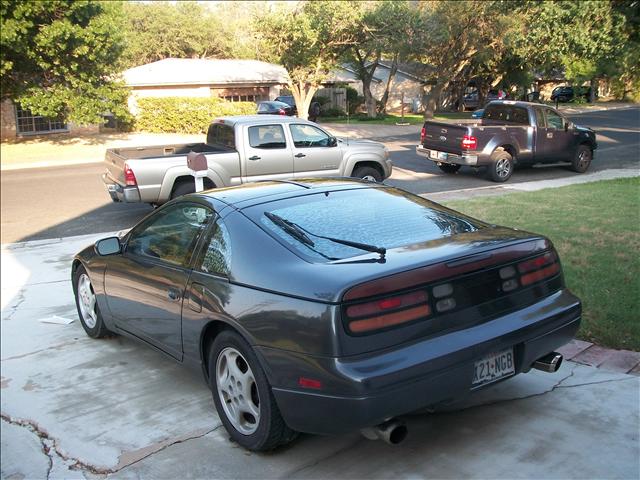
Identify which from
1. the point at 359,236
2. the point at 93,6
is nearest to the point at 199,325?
the point at 359,236

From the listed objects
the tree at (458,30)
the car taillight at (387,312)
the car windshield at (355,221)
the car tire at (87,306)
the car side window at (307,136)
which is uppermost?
the tree at (458,30)

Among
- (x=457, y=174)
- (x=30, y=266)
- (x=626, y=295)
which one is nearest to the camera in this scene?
(x=626, y=295)

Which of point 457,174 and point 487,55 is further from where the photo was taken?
point 487,55

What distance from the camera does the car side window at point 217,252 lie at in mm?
4043

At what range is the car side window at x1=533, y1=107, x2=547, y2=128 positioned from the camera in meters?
16.1

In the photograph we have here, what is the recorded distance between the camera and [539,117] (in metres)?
16.2

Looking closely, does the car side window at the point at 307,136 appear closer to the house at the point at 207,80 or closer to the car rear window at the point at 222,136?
the car rear window at the point at 222,136

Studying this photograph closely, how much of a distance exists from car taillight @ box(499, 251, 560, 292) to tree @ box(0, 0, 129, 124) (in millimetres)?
21206

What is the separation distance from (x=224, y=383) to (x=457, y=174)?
46.3 feet

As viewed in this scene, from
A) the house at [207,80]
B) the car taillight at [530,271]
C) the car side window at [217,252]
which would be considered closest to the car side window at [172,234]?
the car side window at [217,252]

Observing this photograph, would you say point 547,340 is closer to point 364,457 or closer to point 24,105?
point 364,457

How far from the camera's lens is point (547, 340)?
388cm

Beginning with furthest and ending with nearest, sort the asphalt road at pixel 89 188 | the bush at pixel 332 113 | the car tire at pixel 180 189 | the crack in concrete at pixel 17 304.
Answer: the bush at pixel 332 113, the asphalt road at pixel 89 188, the car tire at pixel 180 189, the crack in concrete at pixel 17 304

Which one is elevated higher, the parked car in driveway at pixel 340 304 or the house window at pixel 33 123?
the house window at pixel 33 123
